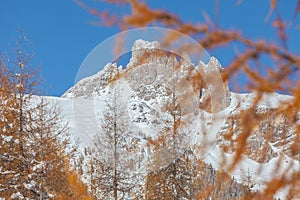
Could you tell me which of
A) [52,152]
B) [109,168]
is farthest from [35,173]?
[109,168]

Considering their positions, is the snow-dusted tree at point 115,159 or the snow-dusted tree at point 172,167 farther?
the snow-dusted tree at point 115,159

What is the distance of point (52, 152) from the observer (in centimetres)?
1080

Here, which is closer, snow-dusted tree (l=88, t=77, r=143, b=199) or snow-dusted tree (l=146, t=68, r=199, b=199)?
snow-dusted tree (l=146, t=68, r=199, b=199)

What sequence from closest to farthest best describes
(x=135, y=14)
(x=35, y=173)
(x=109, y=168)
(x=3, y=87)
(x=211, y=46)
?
1. (x=135, y=14)
2. (x=211, y=46)
3. (x=35, y=173)
4. (x=3, y=87)
5. (x=109, y=168)

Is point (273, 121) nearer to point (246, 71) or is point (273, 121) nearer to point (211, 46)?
point (246, 71)

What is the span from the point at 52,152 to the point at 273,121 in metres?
9.29

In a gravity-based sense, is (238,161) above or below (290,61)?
below

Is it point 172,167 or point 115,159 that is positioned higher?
point 115,159

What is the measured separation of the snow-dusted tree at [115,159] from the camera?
41.7 feet

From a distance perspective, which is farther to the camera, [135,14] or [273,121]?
[273,121]

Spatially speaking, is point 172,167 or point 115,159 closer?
point 172,167

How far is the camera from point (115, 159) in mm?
13234

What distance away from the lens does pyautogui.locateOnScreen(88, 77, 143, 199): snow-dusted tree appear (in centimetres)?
1271

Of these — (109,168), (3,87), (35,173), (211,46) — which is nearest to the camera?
(211,46)
